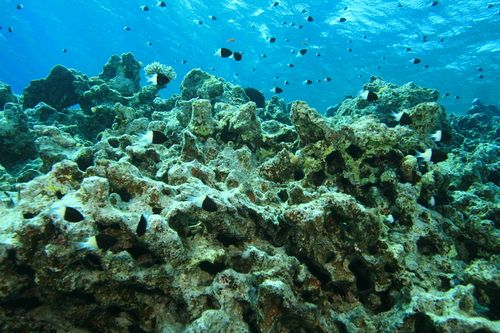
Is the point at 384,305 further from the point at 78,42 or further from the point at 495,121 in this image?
the point at 78,42

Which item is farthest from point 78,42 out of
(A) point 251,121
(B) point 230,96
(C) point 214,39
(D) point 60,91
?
(A) point 251,121

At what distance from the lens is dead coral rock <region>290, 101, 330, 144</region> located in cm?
475

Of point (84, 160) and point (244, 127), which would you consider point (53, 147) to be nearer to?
point (84, 160)

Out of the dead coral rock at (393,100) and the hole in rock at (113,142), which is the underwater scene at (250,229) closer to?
the hole in rock at (113,142)

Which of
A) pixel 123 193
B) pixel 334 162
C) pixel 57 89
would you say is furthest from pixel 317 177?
pixel 57 89

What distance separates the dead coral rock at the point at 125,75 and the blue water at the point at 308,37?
4.03 metres

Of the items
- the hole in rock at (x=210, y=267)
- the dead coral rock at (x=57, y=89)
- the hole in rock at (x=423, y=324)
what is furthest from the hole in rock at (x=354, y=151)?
the dead coral rock at (x=57, y=89)

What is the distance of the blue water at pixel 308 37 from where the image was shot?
28328 mm

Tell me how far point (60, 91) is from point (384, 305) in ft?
43.9

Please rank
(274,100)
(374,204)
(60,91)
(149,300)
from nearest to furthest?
1. (149,300)
2. (374,204)
3. (60,91)
4. (274,100)

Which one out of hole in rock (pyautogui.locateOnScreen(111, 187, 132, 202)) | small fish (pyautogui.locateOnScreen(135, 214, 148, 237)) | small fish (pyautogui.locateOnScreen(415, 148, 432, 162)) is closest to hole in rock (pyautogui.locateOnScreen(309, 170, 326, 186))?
small fish (pyautogui.locateOnScreen(415, 148, 432, 162))

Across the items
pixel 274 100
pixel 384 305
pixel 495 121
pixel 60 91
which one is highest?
pixel 495 121

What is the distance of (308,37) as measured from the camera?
36.4 meters

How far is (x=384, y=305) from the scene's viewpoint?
342 centimetres
